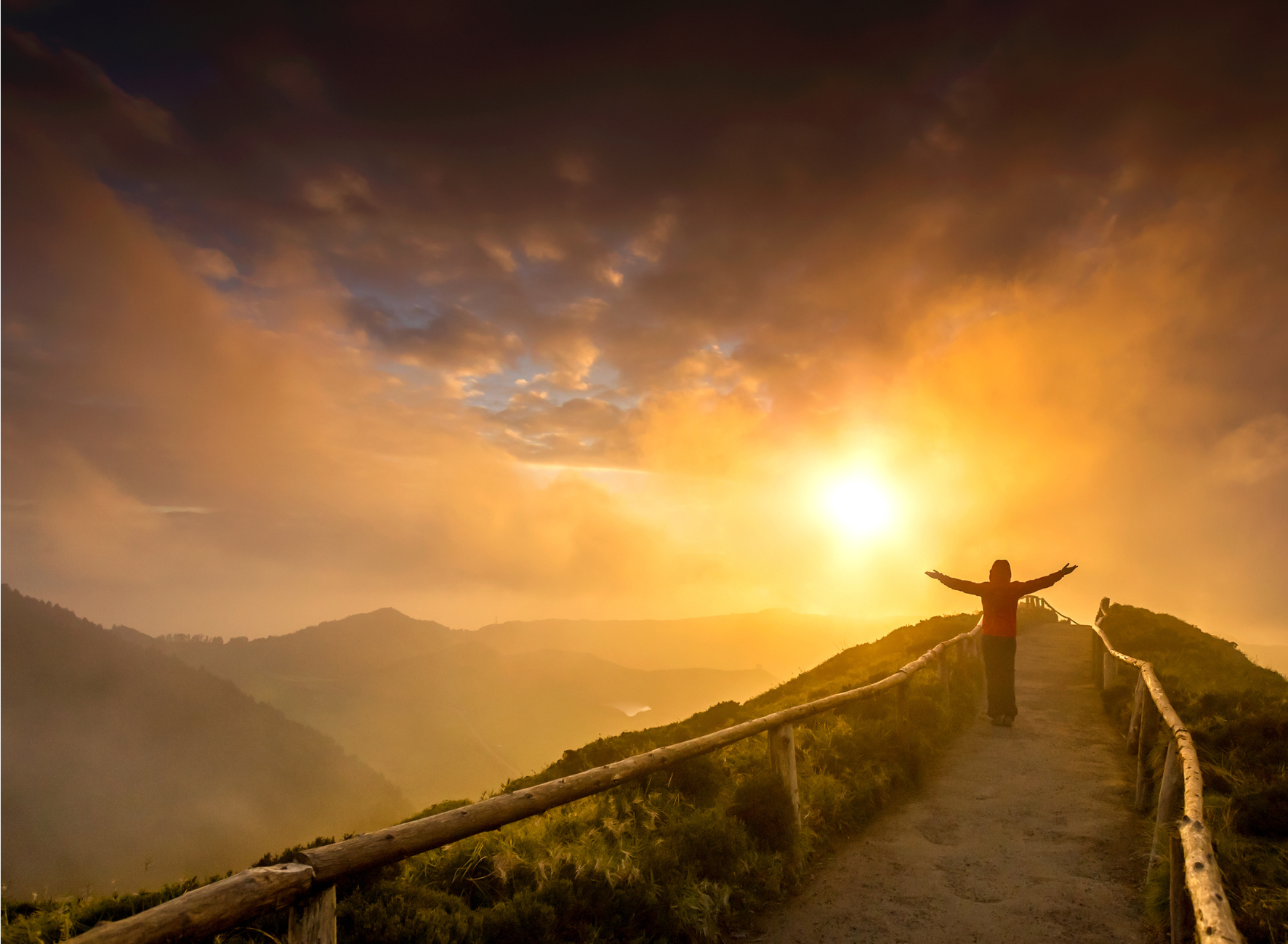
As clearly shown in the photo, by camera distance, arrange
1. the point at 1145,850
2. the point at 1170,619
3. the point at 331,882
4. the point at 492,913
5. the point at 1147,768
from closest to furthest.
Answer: the point at 331,882 → the point at 492,913 → the point at 1145,850 → the point at 1147,768 → the point at 1170,619

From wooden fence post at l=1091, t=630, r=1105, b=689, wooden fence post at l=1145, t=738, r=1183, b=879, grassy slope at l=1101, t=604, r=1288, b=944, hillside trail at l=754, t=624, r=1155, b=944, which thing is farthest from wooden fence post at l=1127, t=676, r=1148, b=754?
wooden fence post at l=1091, t=630, r=1105, b=689

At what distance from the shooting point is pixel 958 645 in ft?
51.5

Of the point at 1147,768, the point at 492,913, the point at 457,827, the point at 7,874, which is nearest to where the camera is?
the point at 457,827

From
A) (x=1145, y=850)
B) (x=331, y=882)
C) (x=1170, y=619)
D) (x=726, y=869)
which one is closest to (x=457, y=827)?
(x=331, y=882)

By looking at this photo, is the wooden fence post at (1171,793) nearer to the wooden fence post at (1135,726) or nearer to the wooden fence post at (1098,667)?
the wooden fence post at (1135,726)

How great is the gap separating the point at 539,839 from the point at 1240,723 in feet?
29.8

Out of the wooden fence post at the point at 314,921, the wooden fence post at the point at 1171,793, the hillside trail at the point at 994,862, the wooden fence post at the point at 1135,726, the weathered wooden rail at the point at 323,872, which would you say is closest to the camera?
the weathered wooden rail at the point at 323,872

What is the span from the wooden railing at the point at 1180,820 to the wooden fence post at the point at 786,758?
3.03 meters

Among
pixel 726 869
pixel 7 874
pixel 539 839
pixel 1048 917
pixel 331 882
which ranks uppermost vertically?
pixel 331 882

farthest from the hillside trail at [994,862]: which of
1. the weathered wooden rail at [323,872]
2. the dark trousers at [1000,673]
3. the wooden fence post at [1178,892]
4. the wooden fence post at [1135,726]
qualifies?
the weathered wooden rail at [323,872]

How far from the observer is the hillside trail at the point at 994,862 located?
17.5 ft

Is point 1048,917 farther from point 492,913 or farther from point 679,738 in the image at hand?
point 679,738

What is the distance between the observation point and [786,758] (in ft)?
22.3

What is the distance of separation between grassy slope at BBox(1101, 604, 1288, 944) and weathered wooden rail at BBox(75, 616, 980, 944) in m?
3.85
